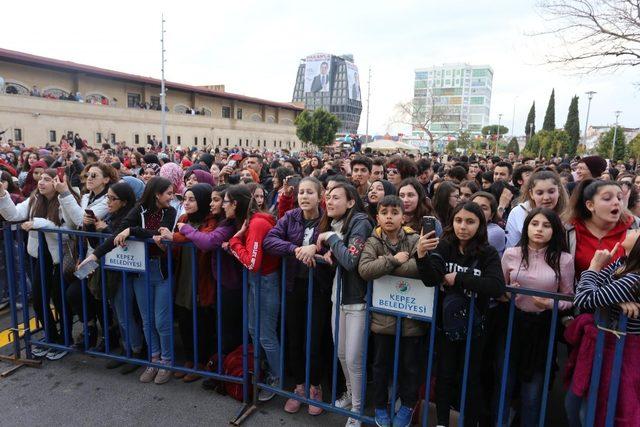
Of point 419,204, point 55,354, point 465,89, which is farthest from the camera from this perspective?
point 465,89

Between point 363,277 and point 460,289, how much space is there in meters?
0.64

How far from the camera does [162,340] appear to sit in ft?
12.3

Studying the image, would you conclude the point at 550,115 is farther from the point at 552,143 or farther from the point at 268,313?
the point at 268,313

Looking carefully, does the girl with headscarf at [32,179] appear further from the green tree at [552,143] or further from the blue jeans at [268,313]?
the green tree at [552,143]

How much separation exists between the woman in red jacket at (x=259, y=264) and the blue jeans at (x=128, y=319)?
1224 millimetres

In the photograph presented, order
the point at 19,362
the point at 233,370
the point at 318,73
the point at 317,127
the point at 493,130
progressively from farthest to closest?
the point at 318,73, the point at 493,130, the point at 317,127, the point at 19,362, the point at 233,370

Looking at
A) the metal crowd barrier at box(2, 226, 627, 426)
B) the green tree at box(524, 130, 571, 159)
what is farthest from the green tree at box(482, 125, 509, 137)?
the metal crowd barrier at box(2, 226, 627, 426)

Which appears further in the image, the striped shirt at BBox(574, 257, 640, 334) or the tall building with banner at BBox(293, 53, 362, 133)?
the tall building with banner at BBox(293, 53, 362, 133)

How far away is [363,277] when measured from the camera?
2.86 metres

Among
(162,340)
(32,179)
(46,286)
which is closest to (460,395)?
(162,340)

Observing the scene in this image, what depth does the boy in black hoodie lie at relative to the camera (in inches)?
103

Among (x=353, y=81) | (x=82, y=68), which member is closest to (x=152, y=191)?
(x=82, y=68)

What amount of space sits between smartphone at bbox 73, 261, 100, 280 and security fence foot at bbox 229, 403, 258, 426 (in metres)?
1.81

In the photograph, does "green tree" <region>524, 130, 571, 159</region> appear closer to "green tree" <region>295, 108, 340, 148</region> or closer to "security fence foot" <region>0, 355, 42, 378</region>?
"green tree" <region>295, 108, 340, 148</region>
